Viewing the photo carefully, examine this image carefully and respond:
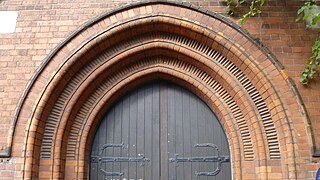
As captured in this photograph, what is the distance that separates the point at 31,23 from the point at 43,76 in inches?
31.6

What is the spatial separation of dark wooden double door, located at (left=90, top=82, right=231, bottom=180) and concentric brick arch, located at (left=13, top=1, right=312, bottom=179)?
18 cm

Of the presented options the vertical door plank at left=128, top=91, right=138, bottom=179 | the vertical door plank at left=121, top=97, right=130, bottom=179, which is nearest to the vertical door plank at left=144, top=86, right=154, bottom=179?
the vertical door plank at left=128, top=91, right=138, bottom=179

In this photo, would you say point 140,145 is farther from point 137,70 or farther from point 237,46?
point 237,46

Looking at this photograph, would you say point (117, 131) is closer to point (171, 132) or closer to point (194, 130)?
point (171, 132)

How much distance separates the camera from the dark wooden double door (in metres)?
4.99

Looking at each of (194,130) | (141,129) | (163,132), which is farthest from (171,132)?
(141,129)

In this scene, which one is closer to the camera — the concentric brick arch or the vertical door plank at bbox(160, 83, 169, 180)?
the concentric brick arch

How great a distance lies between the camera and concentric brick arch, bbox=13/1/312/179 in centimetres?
451

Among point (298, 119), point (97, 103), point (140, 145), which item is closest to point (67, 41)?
point (97, 103)

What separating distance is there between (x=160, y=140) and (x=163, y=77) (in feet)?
2.97

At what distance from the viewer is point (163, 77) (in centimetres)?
524

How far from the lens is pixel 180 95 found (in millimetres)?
5285

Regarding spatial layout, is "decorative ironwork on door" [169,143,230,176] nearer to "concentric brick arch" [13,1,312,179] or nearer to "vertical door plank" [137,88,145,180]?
"concentric brick arch" [13,1,312,179]

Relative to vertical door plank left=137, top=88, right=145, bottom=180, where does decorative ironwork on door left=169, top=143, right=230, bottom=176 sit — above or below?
below
